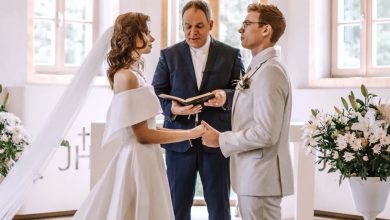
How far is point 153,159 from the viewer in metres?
3.02

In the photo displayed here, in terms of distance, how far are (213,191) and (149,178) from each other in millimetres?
728

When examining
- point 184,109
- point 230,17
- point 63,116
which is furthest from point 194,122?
point 230,17

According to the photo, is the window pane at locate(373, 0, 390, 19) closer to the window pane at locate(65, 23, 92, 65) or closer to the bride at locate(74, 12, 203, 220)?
the window pane at locate(65, 23, 92, 65)

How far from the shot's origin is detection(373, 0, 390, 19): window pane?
613 cm

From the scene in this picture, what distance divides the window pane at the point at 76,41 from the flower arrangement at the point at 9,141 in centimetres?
182

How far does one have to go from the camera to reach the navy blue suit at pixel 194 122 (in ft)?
11.8

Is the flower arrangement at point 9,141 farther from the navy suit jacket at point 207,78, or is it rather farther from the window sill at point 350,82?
the window sill at point 350,82

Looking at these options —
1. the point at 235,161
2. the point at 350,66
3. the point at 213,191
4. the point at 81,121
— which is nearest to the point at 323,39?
the point at 350,66

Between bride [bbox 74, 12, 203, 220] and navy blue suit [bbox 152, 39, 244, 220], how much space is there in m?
0.62

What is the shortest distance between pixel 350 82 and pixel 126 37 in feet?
12.2

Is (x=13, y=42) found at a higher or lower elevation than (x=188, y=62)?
higher

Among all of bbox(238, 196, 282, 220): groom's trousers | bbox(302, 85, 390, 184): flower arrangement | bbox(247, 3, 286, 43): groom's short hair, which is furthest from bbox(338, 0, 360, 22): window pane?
bbox(238, 196, 282, 220): groom's trousers

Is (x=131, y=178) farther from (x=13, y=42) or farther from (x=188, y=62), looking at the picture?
(x=13, y=42)

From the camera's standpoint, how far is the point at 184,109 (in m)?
3.46
